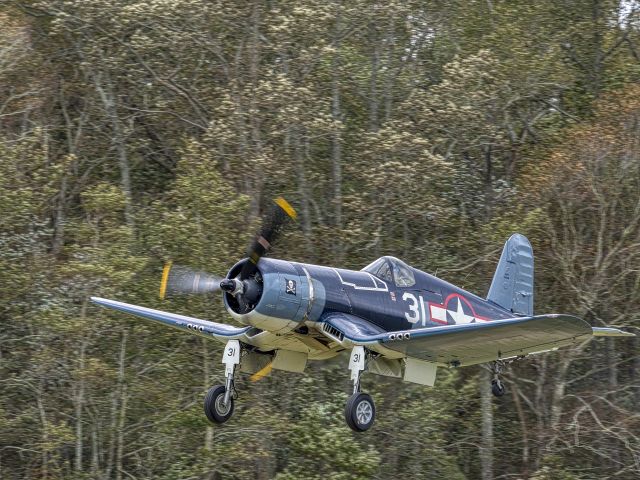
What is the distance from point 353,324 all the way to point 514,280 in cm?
420

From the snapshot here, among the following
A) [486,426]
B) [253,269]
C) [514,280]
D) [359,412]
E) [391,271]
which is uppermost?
[253,269]

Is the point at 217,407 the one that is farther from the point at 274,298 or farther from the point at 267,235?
the point at 267,235

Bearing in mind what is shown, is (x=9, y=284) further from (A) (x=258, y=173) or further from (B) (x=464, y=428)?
(B) (x=464, y=428)

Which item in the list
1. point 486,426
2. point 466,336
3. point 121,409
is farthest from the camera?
point 486,426

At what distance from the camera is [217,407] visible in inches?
598

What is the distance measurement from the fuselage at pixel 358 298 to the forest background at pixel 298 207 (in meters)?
5.69

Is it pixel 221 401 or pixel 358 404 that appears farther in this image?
pixel 221 401

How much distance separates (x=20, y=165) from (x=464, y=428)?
33.8ft

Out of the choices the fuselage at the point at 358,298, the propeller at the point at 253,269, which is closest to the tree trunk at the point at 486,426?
the fuselage at the point at 358,298

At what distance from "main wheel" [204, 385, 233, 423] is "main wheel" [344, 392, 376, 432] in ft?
4.69

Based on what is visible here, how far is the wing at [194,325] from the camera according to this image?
15750mm

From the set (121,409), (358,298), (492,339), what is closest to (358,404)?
(358,298)

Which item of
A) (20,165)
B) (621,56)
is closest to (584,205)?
(621,56)

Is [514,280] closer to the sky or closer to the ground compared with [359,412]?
closer to the sky
